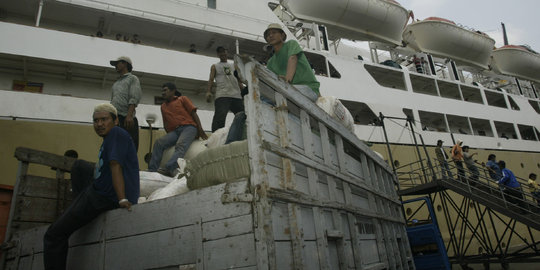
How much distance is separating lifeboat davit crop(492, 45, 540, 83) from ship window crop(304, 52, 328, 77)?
14.0 meters

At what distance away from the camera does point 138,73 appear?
840 cm

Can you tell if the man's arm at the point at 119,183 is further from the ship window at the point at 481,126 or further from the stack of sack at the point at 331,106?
the ship window at the point at 481,126

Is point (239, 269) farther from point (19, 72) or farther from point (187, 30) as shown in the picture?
point (187, 30)

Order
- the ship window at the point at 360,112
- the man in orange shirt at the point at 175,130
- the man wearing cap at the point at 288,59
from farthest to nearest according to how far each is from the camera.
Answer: the ship window at the point at 360,112, the man in orange shirt at the point at 175,130, the man wearing cap at the point at 288,59

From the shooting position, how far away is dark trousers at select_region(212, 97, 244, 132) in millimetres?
4667

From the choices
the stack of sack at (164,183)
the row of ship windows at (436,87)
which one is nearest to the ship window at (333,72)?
the row of ship windows at (436,87)

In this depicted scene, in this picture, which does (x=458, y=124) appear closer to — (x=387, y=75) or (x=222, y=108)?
(x=387, y=75)

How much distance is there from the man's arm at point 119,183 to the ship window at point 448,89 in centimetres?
1588

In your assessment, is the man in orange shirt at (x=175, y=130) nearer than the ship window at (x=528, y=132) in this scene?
Yes

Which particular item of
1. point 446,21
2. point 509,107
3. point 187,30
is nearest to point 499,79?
point 509,107

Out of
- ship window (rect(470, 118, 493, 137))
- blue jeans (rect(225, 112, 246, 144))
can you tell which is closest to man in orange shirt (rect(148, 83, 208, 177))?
blue jeans (rect(225, 112, 246, 144))

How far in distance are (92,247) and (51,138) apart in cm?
461

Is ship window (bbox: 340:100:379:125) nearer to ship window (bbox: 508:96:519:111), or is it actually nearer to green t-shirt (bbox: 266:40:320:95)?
green t-shirt (bbox: 266:40:320:95)

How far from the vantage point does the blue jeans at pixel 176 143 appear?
13.2 ft
